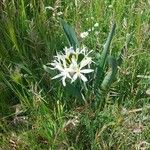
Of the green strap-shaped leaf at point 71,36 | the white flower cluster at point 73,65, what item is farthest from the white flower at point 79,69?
the green strap-shaped leaf at point 71,36

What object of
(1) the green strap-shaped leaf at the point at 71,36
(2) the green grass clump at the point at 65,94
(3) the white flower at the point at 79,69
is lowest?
(2) the green grass clump at the point at 65,94

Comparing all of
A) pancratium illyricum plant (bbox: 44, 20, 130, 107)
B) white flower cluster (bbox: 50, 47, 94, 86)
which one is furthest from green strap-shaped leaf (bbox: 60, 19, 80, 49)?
white flower cluster (bbox: 50, 47, 94, 86)

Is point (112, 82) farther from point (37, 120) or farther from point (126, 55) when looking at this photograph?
point (37, 120)

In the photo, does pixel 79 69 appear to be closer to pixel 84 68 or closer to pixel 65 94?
pixel 84 68

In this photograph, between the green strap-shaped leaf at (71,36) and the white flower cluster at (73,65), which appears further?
the green strap-shaped leaf at (71,36)

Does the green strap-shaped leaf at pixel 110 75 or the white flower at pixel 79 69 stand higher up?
the white flower at pixel 79 69

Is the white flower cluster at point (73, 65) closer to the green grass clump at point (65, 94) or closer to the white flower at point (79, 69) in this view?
the white flower at point (79, 69)

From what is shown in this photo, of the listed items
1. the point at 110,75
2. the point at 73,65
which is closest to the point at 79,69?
the point at 73,65

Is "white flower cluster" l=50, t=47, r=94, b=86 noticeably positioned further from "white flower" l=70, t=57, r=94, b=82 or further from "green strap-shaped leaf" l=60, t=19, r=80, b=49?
"green strap-shaped leaf" l=60, t=19, r=80, b=49
